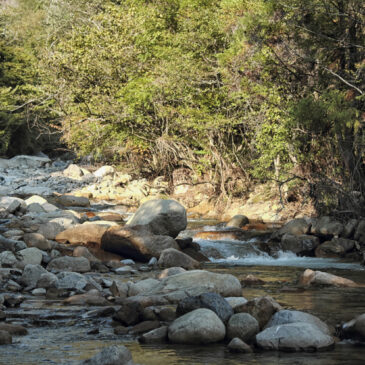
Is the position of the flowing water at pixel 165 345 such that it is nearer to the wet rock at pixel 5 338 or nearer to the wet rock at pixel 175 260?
the wet rock at pixel 5 338

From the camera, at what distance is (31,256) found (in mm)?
10461

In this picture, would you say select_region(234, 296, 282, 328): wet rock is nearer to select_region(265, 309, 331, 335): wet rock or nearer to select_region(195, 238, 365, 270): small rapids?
select_region(265, 309, 331, 335): wet rock

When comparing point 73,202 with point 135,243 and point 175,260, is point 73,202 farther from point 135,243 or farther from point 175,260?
point 175,260

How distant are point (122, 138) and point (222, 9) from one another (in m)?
6.11

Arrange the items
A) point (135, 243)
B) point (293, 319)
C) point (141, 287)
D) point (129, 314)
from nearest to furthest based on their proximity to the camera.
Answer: point (293, 319) → point (129, 314) → point (141, 287) → point (135, 243)

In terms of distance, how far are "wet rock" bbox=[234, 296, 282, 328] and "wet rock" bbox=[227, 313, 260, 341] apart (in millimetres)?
284

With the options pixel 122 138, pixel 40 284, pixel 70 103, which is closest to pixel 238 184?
pixel 122 138

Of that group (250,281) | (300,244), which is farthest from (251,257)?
(250,281)

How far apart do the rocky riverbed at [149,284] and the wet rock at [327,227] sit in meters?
0.03

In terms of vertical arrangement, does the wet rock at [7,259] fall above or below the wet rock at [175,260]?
above

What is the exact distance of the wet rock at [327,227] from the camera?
574 inches

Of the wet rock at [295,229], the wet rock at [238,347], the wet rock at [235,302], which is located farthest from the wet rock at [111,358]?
the wet rock at [295,229]

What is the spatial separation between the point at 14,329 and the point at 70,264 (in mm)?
4221

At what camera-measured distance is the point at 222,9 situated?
19922mm
